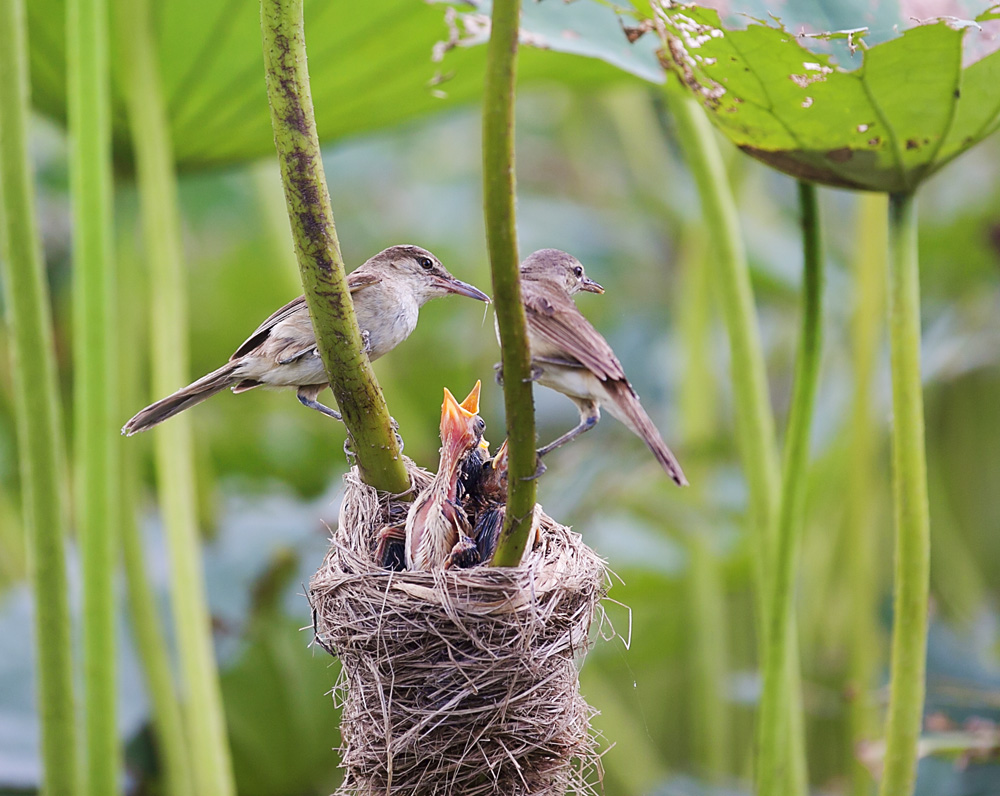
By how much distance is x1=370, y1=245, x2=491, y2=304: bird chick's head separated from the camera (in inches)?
61.7

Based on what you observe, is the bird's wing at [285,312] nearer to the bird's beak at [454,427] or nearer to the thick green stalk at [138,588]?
the bird's beak at [454,427]

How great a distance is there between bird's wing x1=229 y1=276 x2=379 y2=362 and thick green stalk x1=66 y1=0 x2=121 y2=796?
0.24m

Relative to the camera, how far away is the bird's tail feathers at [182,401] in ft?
4.14

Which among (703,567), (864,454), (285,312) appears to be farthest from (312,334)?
(703,567)

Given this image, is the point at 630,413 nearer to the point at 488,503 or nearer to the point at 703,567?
the point at 488,503

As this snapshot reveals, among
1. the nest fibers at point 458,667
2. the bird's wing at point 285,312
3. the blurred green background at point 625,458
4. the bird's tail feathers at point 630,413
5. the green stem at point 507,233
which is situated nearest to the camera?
the green stem at point 507,233

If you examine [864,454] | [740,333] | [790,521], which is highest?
[740,333]

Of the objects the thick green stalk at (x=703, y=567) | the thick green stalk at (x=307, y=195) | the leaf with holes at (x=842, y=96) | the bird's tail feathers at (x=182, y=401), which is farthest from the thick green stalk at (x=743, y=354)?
the thick green stalk at (x=703, y=567)

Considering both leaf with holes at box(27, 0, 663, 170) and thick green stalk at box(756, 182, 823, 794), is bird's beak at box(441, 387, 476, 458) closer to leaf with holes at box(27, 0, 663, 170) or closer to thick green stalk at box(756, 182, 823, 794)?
thick green stalk at box(756, 182, 823, 794)

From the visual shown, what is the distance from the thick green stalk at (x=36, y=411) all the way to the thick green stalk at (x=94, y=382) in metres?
0.04

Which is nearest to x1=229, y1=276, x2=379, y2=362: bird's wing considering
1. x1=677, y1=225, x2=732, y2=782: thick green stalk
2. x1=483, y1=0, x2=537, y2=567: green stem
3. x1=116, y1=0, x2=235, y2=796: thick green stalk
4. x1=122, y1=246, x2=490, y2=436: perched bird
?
x1=122, y1=246, x2=490, y2=436: perched bird

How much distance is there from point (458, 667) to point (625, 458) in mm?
1520

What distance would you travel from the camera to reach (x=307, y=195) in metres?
0.82

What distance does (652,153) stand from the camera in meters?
4.01
